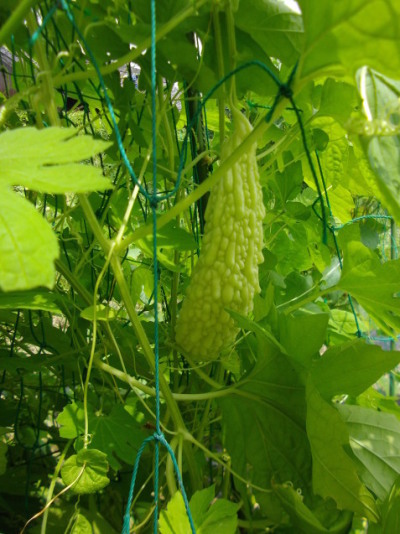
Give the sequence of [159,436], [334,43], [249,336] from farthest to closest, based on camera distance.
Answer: [249,336]
[159,436]
[334,43]

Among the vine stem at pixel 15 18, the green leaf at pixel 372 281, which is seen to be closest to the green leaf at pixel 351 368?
the green leaf at pixel 372 281


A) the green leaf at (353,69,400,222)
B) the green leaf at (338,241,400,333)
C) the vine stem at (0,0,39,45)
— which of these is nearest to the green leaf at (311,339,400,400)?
the green leaf at (338,241,400,333)

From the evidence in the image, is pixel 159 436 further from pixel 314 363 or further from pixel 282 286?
pixel 282 286

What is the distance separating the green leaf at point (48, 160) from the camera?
1.24 ft

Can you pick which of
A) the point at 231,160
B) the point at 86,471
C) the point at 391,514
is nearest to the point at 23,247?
the point at 231,160

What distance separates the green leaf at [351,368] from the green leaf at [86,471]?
11.4 inches

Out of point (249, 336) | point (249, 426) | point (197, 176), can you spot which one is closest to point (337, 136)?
point (197, 176)

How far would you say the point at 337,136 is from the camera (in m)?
0.89

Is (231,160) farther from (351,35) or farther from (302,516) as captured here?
(302,516)

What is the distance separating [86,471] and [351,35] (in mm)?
537

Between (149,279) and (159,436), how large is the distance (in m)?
0.55

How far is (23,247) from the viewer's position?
35cm

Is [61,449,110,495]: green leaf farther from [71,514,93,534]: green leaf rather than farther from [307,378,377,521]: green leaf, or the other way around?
[307,378,377,521]: green leaf

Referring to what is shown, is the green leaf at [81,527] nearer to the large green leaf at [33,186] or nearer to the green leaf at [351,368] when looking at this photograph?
the green leaf at [351,368]
